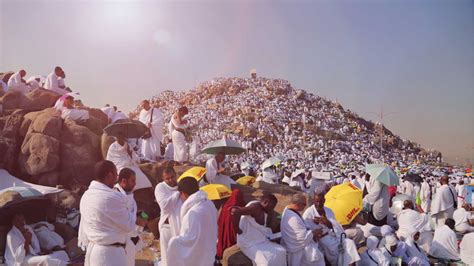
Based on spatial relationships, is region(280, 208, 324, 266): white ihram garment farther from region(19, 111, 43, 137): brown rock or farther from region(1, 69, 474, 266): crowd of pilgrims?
region(19, 111, 43, 137): brown rock

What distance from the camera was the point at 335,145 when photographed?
60094 millimetres

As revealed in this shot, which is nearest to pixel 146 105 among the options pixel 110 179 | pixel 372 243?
pixel 372 243

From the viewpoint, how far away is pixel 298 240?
720 cm

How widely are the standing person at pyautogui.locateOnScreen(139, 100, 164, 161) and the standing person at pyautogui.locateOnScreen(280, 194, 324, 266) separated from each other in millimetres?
7496

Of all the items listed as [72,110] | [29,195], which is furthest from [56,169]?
[29,195]

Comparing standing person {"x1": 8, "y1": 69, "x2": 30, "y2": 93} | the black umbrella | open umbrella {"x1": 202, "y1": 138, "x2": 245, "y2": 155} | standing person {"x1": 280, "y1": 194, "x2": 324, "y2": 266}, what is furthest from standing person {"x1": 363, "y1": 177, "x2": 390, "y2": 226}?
standing person {"x1": 8, "y1": 69, "x2": 30, "y2": 93}

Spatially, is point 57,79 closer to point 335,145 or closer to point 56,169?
point 56,169

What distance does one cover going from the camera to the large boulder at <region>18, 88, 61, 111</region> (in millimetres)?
14266

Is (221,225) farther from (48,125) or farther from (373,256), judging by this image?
(48,125)

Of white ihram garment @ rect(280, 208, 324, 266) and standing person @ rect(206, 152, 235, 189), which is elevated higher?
standing person @ rect(206, 152, 235, 189)

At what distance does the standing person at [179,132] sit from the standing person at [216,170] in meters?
2.65

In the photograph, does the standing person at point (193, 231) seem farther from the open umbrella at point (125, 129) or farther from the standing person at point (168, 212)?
the open umbrella at point (125, 129)

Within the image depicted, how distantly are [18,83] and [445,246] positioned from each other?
14287 mm

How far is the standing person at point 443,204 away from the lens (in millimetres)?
12578
